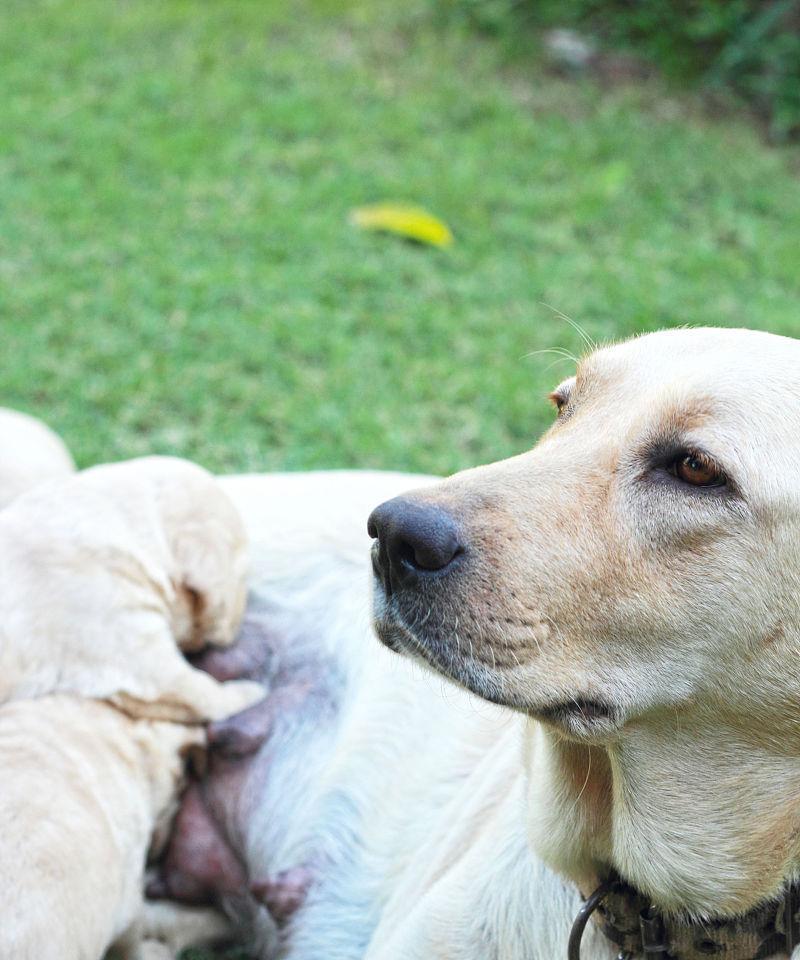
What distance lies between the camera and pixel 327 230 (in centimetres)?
695

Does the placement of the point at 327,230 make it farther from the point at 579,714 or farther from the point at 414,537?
the point at 579,714

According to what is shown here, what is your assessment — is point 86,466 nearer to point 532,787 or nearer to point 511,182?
point 532,787

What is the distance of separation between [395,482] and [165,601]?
87 cm

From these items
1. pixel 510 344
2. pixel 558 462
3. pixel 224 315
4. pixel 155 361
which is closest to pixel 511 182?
pixel 510 344

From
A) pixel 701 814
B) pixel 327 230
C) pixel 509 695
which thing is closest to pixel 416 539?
pixel 509 695

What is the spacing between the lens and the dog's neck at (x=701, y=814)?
2420mm

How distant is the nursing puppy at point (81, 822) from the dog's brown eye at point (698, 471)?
1.70 metres

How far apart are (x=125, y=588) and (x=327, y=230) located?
383 centimetres

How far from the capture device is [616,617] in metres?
2.38

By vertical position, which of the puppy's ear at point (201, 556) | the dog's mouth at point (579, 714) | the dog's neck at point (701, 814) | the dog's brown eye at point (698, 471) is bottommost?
the puppy's ear at point (201, 556)

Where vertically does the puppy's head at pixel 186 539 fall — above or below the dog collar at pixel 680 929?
below

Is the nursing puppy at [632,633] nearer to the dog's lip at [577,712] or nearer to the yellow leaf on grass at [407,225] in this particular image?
the dog's lip at [577,712]

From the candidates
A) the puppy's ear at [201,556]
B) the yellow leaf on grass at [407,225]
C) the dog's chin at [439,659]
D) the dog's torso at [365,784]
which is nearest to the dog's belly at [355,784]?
the dog's torso at [365,784]

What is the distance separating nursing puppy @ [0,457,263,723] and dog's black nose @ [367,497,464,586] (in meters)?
1.34
